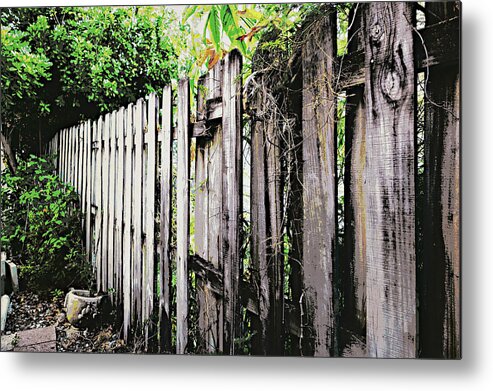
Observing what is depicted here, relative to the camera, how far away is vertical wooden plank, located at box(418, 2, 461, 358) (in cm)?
198

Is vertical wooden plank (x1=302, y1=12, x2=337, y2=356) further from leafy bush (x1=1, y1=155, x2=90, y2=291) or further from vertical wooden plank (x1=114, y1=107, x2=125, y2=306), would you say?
leafy bush (x1=1, y1=155, x2=90, y2=291)

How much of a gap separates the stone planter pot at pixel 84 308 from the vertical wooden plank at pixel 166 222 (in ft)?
0.70

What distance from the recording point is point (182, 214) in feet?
7.33

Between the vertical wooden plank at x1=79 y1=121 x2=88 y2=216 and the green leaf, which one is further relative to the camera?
the vertical wooden plank at x1=79 y1=121 x2=88 y2=216

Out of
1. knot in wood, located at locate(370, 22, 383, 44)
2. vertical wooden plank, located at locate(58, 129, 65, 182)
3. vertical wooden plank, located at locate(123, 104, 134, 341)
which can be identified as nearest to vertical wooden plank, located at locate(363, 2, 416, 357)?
knot in wood, located at locate(370, 22, 383, 44)

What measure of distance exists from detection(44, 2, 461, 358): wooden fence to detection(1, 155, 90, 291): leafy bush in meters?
0.05

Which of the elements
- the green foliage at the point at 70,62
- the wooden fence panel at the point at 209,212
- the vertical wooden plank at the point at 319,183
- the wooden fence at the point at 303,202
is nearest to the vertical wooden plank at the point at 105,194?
the wooden fence at the point at 303,202

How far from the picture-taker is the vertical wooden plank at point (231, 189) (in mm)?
2148

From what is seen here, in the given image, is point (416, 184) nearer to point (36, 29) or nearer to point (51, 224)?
point (51, 224)

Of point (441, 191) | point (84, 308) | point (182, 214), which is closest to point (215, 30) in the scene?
point (182, 214)

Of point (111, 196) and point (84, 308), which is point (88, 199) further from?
point (84, 308)

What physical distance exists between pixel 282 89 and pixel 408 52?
433 millimetres

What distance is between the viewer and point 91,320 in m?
2.27

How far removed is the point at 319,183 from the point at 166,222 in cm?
59
